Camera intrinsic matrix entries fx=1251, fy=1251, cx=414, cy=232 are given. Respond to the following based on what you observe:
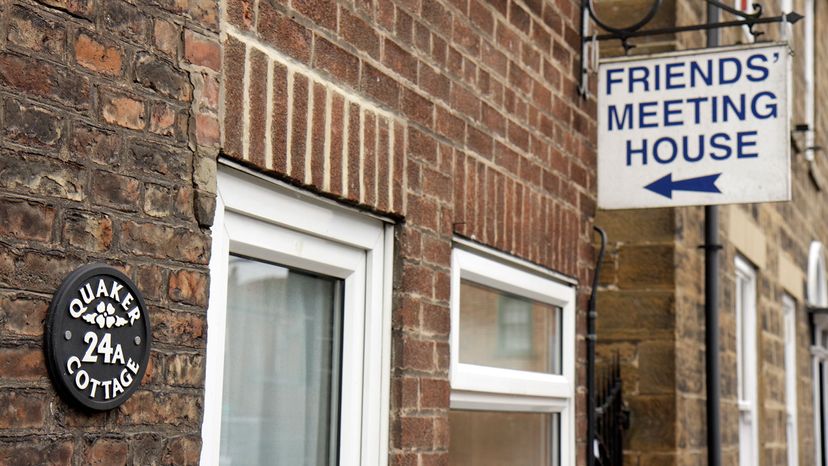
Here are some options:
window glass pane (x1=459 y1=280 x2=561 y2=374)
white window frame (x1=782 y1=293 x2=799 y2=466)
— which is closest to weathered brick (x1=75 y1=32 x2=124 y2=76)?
window glass pane (x1=459 y1=280 x2=561 y2=374)

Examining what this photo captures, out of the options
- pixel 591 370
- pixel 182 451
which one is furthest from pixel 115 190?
pixel 591 370

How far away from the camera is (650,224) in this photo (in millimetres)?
6723

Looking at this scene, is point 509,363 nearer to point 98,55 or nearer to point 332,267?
point 332,267

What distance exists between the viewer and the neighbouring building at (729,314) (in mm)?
6598

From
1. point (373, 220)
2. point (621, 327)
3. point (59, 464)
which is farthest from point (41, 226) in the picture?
point (621, 327)

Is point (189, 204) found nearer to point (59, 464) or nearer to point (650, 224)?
point (59, 464)

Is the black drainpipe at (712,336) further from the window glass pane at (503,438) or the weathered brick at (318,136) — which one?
the weathered brick at (318,136)

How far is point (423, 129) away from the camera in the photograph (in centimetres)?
367

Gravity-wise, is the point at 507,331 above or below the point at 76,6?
below

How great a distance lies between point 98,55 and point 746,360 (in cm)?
678

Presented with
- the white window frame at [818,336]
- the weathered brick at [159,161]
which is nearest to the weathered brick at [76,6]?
the weathered brick at [159,161]

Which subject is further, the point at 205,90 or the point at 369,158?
the point at 369,158

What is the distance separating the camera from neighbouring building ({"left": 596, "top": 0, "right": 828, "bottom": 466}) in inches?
260

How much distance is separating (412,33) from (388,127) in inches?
14.9
